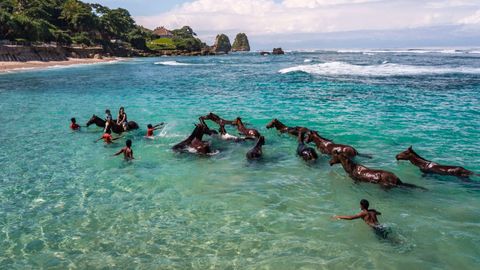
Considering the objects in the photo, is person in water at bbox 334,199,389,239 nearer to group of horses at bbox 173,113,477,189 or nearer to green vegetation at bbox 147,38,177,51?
group of horses at bbox 173,113,477,189

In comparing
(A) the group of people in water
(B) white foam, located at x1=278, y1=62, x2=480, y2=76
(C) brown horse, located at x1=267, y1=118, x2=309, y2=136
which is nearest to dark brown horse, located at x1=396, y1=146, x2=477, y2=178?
(A) the group of people in water

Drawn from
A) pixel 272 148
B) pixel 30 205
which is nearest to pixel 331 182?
pixel 272 148

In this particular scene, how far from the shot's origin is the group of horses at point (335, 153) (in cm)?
1109

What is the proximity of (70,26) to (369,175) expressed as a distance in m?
134

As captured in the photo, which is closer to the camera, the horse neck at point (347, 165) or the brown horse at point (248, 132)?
the horse neck at point (347, 165)

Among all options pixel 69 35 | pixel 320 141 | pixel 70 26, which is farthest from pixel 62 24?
pixel 320 141

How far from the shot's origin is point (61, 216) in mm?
9727

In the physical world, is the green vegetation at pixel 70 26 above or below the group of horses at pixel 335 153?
above

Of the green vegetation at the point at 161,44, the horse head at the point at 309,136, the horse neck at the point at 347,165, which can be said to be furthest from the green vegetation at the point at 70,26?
the horse neck at the point at 347,165

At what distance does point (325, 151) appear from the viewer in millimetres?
14414

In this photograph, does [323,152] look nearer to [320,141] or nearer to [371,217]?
[320,141]

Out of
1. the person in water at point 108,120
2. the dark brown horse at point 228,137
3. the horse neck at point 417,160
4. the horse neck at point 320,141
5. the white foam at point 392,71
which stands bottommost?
the dark brown horse at point 228,137

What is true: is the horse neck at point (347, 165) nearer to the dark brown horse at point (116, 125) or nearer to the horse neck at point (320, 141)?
the horse neck at point (320, 141)

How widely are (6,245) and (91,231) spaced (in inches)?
69.3
